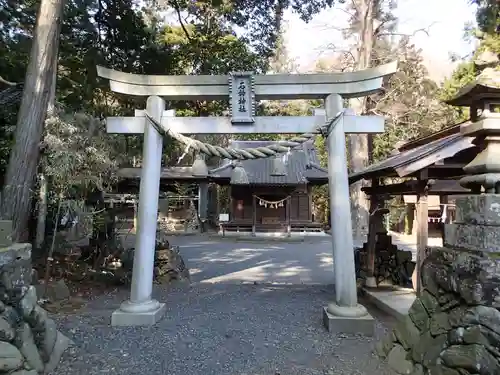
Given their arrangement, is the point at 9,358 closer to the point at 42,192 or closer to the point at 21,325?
the point at 21,325

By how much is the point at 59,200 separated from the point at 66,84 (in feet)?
16.9

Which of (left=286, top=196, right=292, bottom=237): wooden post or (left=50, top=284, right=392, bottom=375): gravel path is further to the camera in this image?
Answer: (left=286, top=196, right=292, bottom=237): wooden post

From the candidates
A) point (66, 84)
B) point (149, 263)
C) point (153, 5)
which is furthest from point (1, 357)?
point (153, 5)

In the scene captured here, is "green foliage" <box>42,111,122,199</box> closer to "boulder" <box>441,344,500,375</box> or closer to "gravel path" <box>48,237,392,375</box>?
"gravel path" <box>48,237,392,375</box>

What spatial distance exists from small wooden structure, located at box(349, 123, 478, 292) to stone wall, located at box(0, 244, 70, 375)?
4685 millimetres

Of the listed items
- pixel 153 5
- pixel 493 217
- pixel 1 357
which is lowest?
pixel 1 357

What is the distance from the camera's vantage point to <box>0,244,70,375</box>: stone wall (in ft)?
9.85

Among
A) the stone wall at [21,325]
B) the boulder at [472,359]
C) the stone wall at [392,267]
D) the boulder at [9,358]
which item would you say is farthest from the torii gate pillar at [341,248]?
the boulder at [9,358]

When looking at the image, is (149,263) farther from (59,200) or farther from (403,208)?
(403,208)

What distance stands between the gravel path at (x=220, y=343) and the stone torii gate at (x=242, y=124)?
406 millimetres

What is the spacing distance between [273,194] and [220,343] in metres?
Answer: 16.8

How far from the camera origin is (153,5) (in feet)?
38.3

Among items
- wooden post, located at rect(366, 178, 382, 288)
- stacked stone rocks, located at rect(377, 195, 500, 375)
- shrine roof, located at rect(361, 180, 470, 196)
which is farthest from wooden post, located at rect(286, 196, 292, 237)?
stacked stone rocks, located at rect(377, 195, 500, 375)

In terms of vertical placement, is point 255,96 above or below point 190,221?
above
